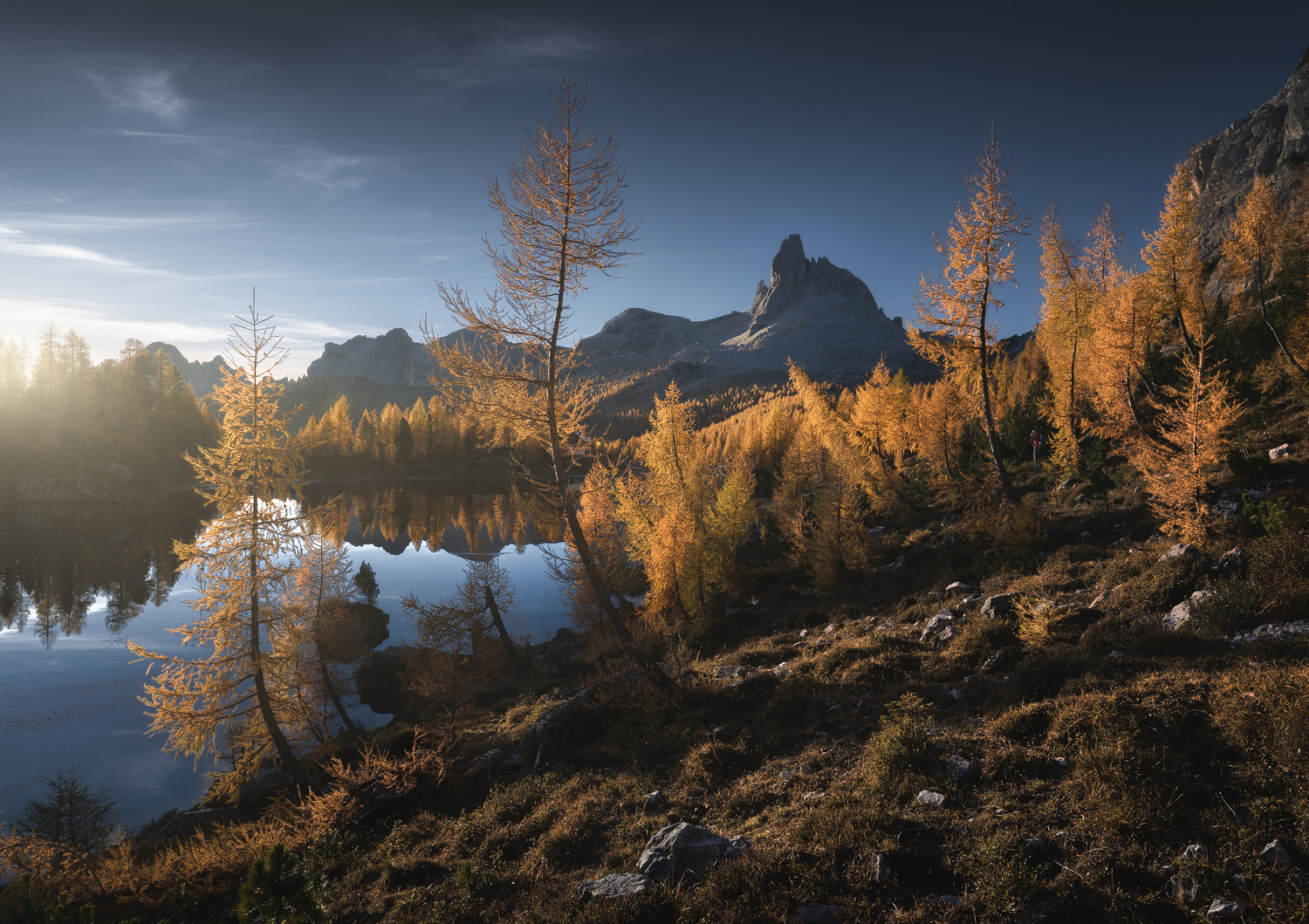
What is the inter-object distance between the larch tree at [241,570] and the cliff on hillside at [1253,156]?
77680mm

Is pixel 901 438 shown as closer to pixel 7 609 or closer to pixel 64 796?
pixel 64 796

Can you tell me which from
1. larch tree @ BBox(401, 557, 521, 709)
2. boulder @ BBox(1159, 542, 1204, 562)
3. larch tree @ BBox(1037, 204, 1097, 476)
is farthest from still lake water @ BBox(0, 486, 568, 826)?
larch tree @ BBox(1037, 204, 1097, 476)

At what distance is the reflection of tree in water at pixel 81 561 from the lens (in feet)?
114

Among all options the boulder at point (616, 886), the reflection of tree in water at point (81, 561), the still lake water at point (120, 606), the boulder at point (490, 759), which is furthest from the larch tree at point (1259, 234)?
the reflection of tree in water at point (81, 561)

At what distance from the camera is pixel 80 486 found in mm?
71688

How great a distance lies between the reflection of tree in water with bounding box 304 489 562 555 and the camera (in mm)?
60406

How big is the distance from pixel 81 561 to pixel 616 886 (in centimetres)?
6571

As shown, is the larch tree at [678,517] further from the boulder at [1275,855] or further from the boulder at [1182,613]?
the boulder at [1275,855]

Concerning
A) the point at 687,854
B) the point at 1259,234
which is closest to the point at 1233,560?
the point at 687,854

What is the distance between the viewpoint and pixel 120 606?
36.2 m

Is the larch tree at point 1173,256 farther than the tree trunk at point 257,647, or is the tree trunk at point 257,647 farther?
the larch tree at point 1173,256

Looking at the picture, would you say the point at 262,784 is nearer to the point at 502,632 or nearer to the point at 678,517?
the point at 502,632

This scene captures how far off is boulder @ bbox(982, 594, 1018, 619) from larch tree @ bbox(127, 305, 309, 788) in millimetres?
20071

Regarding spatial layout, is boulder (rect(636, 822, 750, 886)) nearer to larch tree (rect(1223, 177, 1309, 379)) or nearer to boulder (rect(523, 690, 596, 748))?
boulder (rect(523, 690, 596, 748))
